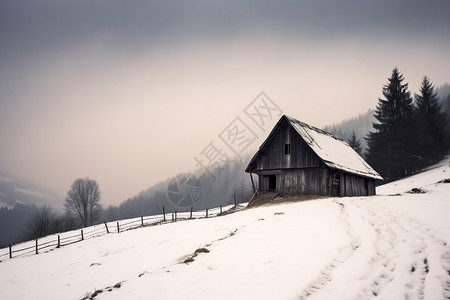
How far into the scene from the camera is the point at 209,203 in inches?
4776

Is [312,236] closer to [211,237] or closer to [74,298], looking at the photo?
[211,237]

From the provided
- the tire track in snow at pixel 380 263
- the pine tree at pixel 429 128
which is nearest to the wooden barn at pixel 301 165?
the tire track in snow at pixel 380 263

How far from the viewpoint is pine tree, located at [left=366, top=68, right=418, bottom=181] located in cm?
4278

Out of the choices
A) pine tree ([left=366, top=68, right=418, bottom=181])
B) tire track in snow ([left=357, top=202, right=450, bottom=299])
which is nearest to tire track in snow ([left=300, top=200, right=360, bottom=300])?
tire track in snow ([left=357, top=202, right=450, bottom=299])

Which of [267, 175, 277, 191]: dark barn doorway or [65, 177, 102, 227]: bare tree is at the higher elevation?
[267, 175, 277, 191]: dark barn doorway

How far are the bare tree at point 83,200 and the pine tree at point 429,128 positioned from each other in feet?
211

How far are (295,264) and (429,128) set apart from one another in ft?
161

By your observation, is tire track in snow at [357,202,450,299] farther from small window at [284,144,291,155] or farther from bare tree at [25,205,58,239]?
bare tree at [25,205,58,239]

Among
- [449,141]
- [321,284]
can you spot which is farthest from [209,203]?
[321,284]

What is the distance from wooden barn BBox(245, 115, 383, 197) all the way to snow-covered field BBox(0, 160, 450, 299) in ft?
26.4

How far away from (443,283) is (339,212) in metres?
9.19

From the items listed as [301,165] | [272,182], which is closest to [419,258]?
[301,165]

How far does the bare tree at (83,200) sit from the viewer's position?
60375 mm

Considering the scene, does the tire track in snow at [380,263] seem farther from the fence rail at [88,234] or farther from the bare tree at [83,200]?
the bare tree at [83,200]
